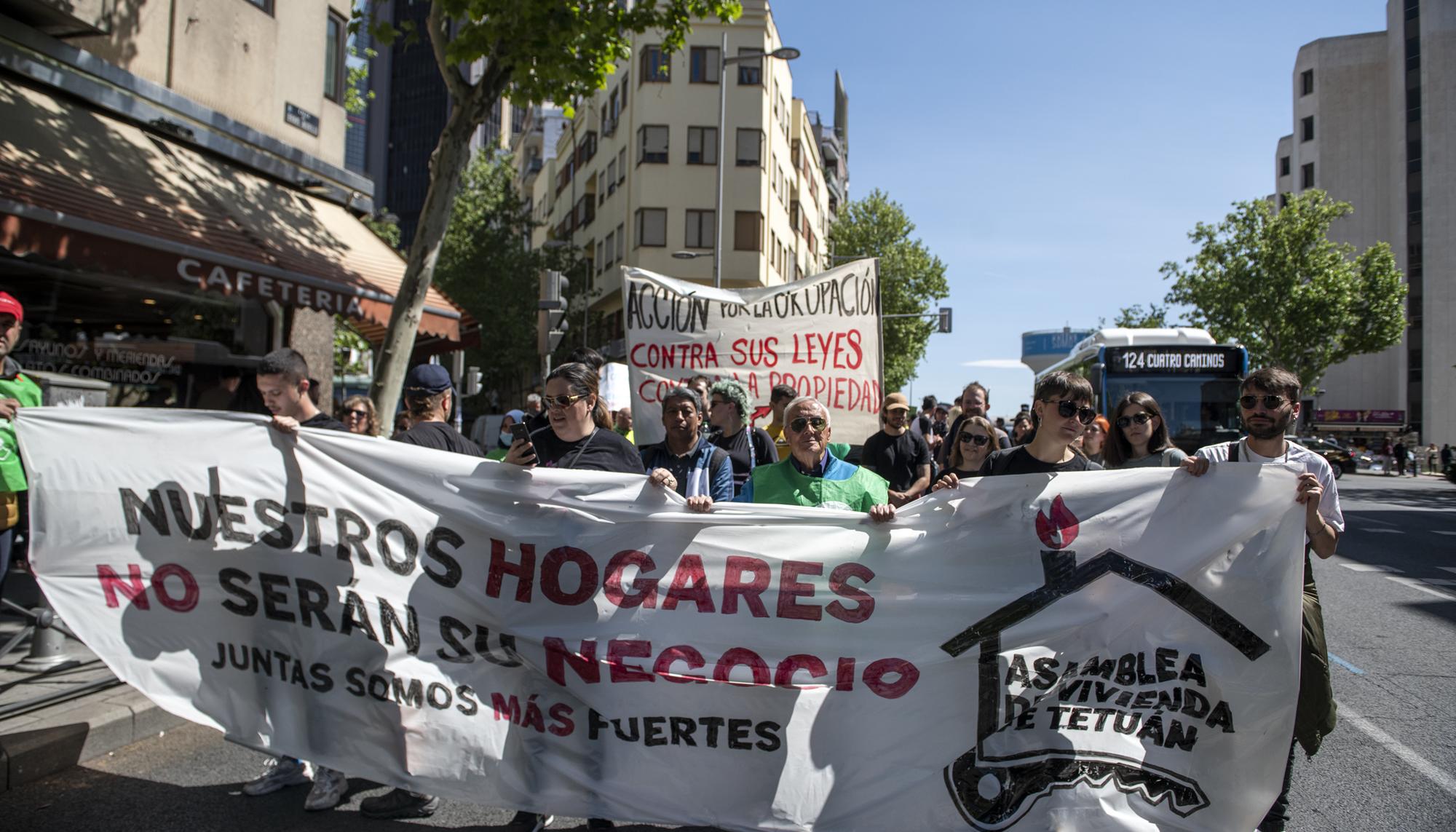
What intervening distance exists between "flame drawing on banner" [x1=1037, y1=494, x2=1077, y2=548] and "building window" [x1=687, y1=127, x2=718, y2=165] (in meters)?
33.1

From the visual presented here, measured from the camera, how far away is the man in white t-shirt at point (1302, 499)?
11.7 feet

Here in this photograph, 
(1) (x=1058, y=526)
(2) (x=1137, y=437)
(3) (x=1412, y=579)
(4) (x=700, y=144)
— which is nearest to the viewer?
(1) (x=1058, y=526)

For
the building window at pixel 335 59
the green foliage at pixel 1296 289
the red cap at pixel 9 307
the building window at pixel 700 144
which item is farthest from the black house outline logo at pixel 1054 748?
the green foliage at pixel 1296 289

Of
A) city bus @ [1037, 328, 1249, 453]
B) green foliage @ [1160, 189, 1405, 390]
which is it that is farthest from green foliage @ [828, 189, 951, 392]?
city bus @ [1037, 328, 1249, 453]

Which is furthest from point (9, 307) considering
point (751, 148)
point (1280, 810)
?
point (751, 148)

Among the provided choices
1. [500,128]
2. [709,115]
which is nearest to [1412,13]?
[709,115]

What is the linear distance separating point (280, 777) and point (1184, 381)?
14211 millimetres

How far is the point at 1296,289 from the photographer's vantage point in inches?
1644

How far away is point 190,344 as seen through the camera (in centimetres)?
1116

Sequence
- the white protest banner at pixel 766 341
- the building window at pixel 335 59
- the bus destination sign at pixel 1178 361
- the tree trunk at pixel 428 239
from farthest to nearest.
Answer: the bus destination sign at pixel 1178 361, the building window at pixel 335 59, the tree trunk at pixel 428 239, the white protest banner at pixel 766 341

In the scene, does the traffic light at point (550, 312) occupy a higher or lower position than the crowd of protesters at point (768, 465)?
higher

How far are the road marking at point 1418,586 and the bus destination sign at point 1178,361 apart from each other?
5.03m

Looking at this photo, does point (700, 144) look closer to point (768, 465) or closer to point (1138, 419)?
point (1138, 419)

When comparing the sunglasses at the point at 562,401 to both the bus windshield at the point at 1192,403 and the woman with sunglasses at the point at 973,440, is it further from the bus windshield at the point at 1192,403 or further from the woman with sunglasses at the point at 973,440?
the bus windshield at the point at 1192,403
